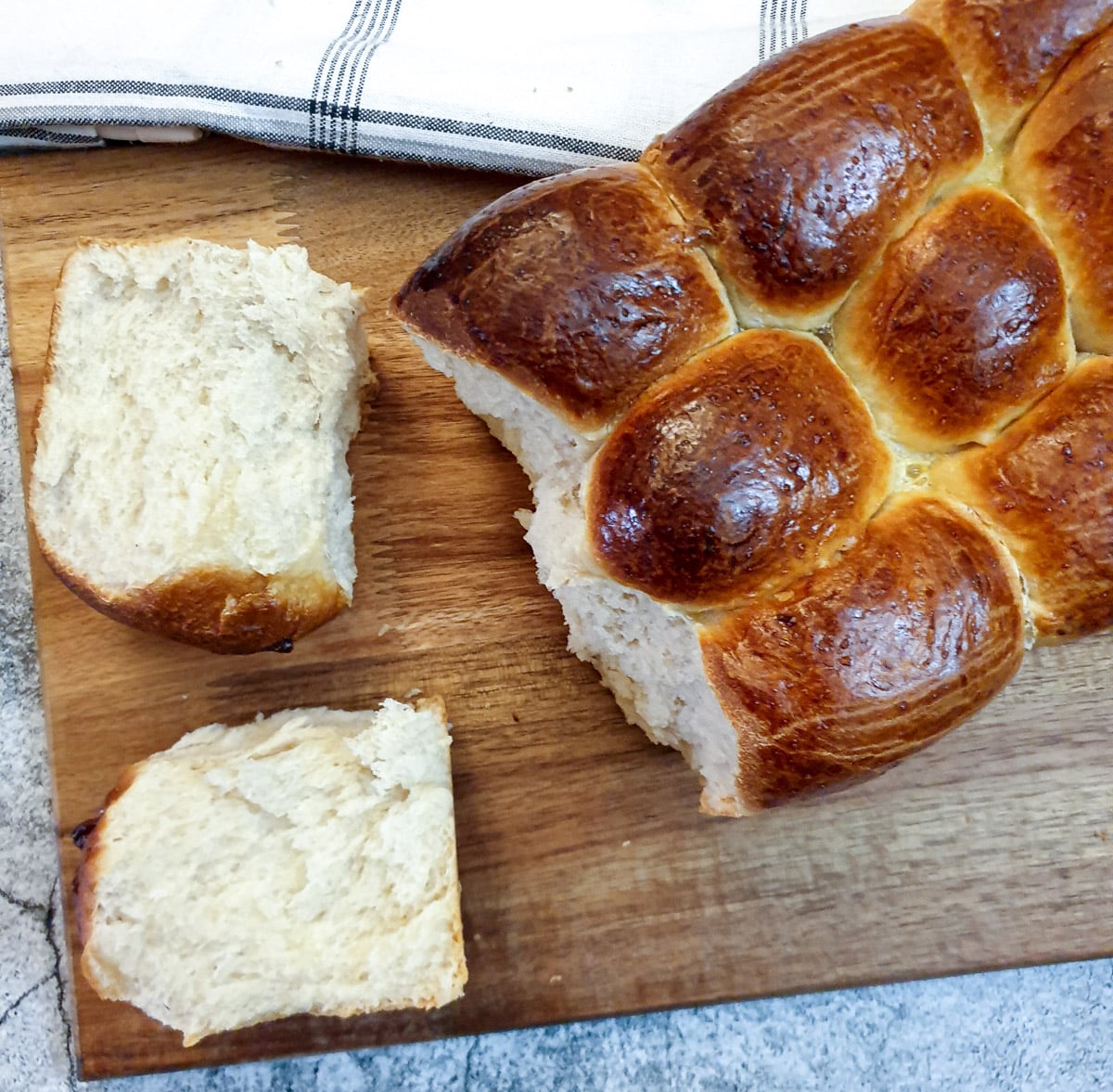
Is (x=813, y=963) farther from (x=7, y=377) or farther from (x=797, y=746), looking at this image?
(x=7, y=377)

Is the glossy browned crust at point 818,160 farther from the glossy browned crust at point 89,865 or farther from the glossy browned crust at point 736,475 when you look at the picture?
the glossy browned crust at point 89,865

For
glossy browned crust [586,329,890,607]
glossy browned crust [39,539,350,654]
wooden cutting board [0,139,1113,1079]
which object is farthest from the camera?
wooden cutting board [0,139,1113,1079]

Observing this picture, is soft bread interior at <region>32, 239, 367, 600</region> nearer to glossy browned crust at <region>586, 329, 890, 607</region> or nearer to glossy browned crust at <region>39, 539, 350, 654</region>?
glossy browned crust at <region>39, 539, 350, 654</region>

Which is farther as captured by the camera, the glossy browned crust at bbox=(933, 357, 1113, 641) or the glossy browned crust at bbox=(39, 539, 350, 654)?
the glossy browned crust at bbox=(39, 539, 350, 654)

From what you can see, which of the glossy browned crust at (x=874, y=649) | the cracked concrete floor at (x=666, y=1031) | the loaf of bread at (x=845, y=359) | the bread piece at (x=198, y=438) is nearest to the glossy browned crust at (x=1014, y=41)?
the loaf of bread at (x=845, y=359)

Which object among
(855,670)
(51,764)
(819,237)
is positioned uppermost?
(819,237)

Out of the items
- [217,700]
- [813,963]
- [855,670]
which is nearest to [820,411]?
[855,670]

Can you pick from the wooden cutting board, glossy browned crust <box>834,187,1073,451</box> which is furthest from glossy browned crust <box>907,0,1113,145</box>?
the wooden cutting board

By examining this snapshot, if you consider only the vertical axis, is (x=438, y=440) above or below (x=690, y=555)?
below
